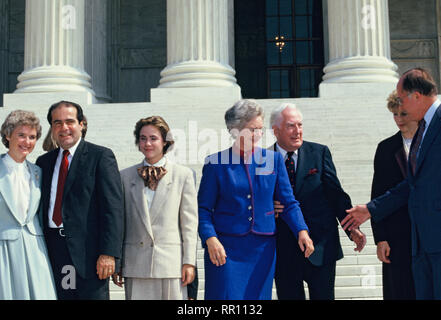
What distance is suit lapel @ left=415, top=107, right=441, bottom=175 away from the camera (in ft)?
17.6

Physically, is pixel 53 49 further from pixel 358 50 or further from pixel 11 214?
pixel 11 214

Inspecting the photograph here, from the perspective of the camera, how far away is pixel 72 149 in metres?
6.19

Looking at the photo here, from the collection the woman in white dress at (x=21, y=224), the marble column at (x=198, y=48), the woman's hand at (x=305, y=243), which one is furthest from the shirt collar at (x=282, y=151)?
the marble column at (x=198, y=48)

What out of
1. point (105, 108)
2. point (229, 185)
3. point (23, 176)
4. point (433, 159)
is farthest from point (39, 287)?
point (105, 108)

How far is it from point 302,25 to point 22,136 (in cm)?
2345

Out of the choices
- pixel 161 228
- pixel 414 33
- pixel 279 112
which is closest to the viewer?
pixel 161 228

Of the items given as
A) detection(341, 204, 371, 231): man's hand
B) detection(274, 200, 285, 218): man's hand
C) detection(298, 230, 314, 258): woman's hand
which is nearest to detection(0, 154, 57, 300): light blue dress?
detection(274, 200, 285, 218): man's hand

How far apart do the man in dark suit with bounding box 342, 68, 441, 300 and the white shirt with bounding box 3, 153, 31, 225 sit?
12.5ft

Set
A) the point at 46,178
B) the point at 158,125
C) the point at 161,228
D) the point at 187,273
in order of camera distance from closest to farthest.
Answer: the point at 187,273 < the point at 161,228 < the point at 158,125 < the point at 46,178

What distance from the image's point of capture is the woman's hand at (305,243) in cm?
574

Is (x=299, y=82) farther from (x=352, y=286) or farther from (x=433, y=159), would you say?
(x=433, y=159)

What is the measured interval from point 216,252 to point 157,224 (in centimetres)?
74

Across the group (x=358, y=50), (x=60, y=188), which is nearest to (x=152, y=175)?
(x=60, y=188)

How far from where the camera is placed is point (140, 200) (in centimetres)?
595
